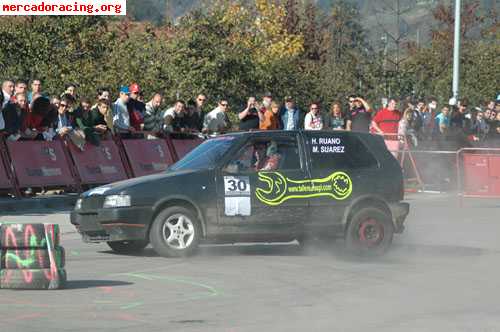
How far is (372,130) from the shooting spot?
28.2 m

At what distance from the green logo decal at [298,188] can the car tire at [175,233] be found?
2.88ft

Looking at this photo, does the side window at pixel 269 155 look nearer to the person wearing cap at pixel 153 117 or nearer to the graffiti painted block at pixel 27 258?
the graffiti painted block at pixel 27 258

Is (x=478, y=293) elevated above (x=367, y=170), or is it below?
below

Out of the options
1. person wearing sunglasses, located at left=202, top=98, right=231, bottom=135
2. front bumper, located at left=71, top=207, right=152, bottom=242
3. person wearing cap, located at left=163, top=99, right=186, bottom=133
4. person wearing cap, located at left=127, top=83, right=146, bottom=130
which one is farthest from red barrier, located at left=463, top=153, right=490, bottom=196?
front bumper, located at left=71, top=207, right=152, bottom=242

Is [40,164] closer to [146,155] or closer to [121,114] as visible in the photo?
[121,114]

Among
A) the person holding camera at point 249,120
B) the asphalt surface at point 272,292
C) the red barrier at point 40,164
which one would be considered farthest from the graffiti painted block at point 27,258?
the person holding camera at point 249,120

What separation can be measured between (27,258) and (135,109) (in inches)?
484

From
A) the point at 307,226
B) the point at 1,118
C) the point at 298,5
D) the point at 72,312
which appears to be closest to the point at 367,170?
the point at 307,226

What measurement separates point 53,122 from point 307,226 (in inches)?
318

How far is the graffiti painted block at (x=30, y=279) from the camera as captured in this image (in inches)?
453

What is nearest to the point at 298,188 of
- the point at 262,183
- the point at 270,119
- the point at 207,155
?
the point at 262,183

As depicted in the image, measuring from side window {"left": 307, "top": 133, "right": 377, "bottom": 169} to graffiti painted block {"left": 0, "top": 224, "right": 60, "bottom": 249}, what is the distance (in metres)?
4.51

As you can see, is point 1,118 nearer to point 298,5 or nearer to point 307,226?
point 307,226

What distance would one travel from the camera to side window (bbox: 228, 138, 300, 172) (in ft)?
49.1
